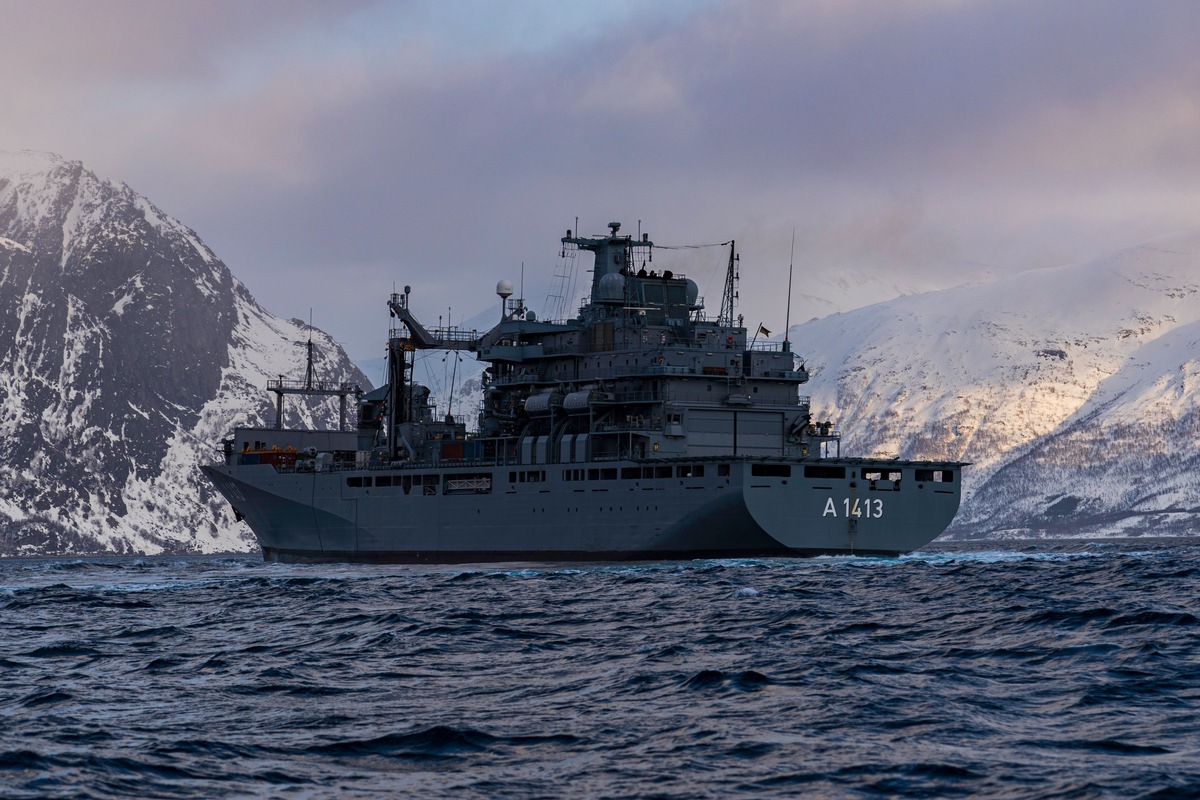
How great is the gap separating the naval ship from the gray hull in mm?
85

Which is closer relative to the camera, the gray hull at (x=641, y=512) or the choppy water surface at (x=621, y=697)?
the choppy water surface at (x=621, y=697)

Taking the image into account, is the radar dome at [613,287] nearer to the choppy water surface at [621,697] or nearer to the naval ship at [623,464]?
the naval ship at [623,464]

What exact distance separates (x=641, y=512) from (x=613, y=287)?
538 inches

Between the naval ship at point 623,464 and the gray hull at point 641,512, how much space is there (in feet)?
0.28

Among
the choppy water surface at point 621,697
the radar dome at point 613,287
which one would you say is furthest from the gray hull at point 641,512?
the choppy water surface at point 621,697

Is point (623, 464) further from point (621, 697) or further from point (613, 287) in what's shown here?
point (621, 697)

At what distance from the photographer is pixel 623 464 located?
244 feet

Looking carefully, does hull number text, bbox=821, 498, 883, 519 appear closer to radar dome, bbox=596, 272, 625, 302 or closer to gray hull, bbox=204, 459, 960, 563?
gray hull, bbox=204, 459, 960, 563

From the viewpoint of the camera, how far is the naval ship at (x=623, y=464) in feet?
233

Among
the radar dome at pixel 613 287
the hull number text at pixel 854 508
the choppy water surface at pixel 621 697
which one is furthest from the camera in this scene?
the radar dome at pixel 613 287

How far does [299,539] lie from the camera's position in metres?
96.1

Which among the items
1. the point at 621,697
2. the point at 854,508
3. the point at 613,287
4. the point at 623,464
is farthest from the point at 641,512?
the point at 621,697

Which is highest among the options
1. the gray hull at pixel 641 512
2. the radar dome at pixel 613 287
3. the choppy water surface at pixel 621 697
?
→ the radar dome at pixel 613 287

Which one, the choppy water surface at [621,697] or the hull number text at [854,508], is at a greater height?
the hull number text at [854,508]
